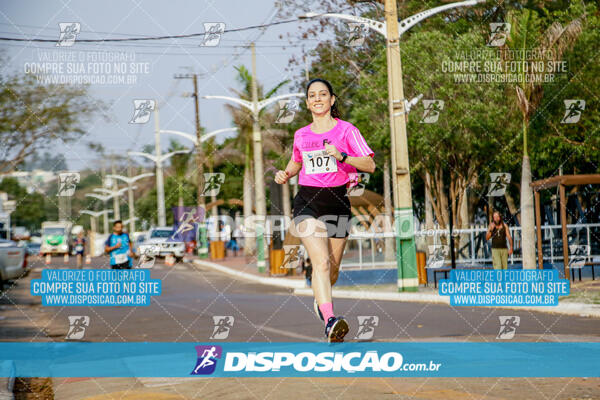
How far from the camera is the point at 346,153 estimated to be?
4.52 meters

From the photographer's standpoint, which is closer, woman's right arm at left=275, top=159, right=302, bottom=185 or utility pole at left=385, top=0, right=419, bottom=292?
woman's right arm at left=275, top=159, right=302, bottom=185

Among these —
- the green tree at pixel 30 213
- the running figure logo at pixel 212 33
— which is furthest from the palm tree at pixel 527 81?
the green tree at pixel 30 213

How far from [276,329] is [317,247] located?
977cm

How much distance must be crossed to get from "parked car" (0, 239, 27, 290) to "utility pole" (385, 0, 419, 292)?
1042 centimetres

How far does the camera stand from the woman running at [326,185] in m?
4.41

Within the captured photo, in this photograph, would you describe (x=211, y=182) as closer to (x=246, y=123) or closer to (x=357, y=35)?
(x=357, y=35)

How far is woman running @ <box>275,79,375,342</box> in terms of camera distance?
174 inches

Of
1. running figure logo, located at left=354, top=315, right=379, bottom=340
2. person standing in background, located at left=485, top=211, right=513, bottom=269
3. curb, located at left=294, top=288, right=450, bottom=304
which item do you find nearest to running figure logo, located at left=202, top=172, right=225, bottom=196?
running figure logo, located at left=354, top=315, right=379, bottom=340

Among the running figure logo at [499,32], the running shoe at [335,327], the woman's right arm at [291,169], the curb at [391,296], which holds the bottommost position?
the curb at [391,296]

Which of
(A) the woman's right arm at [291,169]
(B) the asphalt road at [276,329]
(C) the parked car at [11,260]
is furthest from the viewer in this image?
(C) the parked car at [11,260]

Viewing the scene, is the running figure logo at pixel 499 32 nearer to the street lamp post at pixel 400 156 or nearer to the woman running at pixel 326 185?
the street lamp post at pixel 400 156

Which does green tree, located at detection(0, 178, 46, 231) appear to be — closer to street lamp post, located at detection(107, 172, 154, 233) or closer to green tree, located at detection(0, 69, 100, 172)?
street lamp post, located at detection(107, 172, 154, 233)

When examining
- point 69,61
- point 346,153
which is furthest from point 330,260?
point 69,61

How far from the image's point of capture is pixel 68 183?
454 inches
